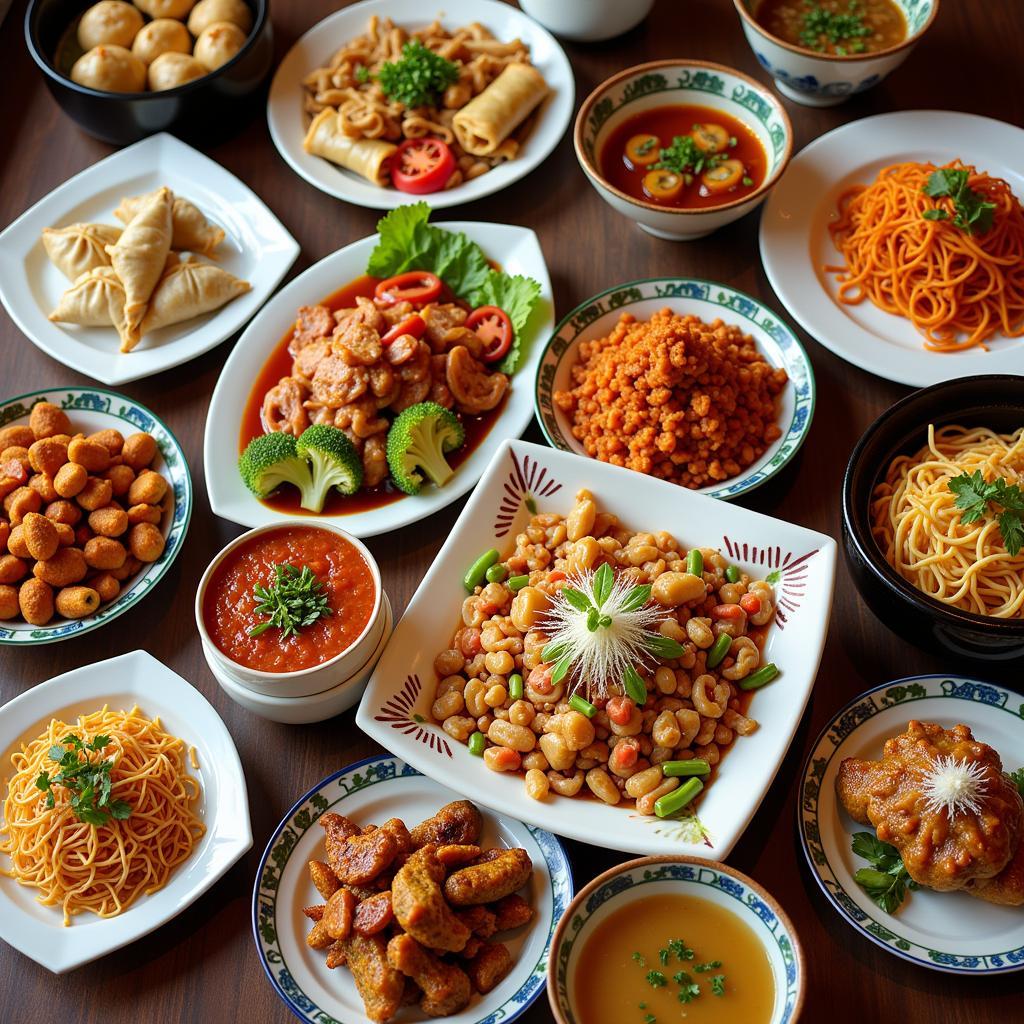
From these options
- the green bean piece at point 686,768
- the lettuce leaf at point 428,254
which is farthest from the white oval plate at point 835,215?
the green bean piece at point 686,768

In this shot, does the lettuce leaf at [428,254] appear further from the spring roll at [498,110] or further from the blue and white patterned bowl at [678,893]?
the blue and white patterned bowl at [678,893]

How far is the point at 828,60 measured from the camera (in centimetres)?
347

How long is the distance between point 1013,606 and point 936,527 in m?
0.27

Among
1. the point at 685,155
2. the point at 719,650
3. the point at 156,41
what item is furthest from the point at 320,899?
the point at 156,41

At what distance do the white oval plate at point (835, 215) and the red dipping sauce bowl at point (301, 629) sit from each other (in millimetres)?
1620

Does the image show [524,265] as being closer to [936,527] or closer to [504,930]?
[936,527]

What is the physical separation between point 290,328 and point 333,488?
623 mm

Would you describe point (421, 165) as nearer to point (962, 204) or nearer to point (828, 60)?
point (828, 60)

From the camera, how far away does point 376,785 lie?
101 inches

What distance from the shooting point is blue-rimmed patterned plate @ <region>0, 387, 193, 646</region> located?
285cm

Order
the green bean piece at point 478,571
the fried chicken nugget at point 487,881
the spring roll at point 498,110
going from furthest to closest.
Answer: the spring roll at point 498,110, the green bean piece at point 478,571, the fried chicken nugget at point 487,881

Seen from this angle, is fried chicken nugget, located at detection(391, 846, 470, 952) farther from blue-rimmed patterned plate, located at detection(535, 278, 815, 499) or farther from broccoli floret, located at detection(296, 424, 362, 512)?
blue-rimmed patterned plate, located at detection(535, 278, 815, 499)

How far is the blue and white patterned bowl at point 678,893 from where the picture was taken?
7.01 feet

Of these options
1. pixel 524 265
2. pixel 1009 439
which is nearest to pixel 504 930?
pixel 1009 439
